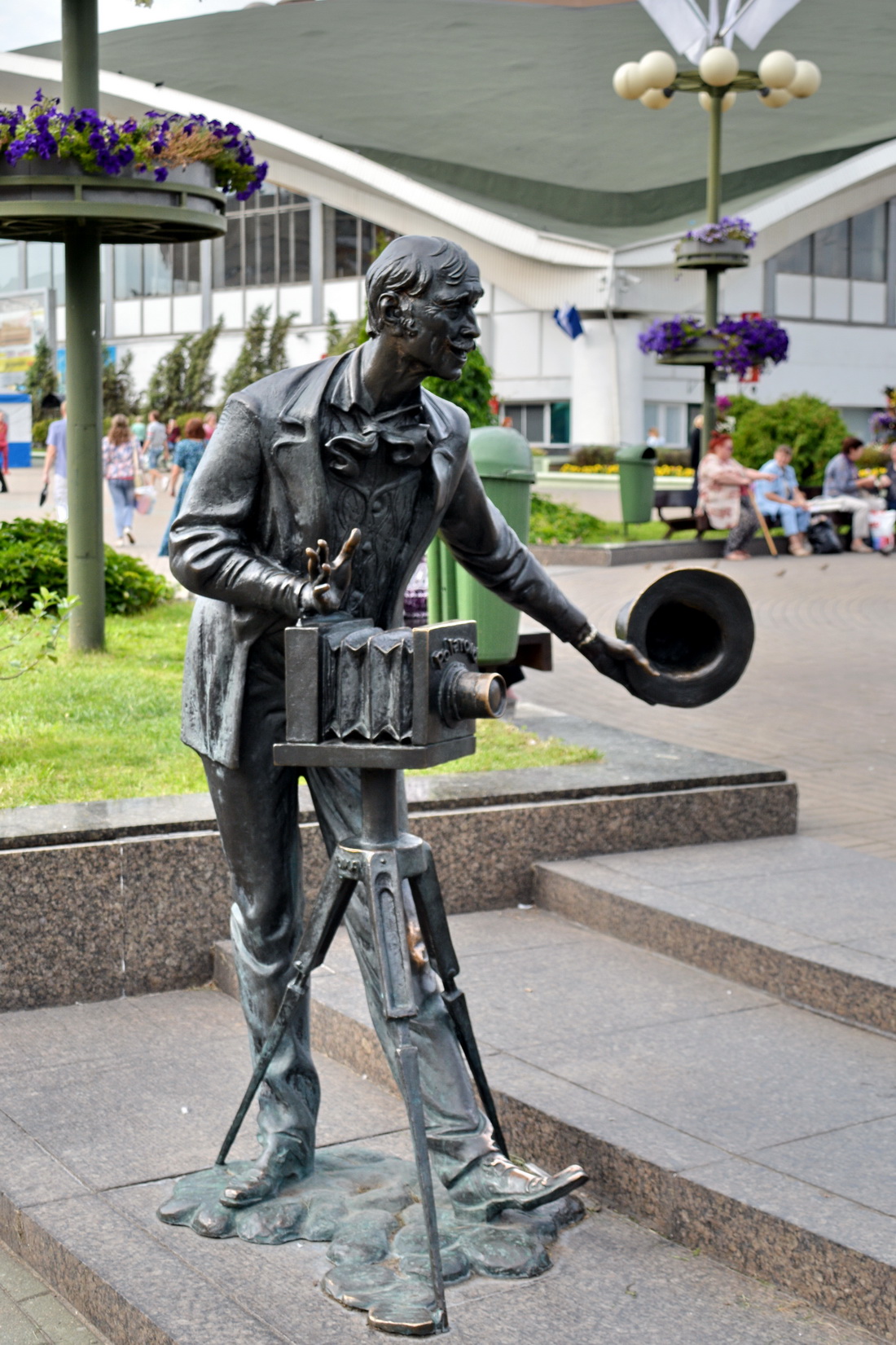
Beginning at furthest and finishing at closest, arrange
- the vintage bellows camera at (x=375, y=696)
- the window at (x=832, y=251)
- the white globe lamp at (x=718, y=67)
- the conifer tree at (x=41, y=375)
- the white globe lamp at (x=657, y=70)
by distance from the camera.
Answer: the conifer tree at (x=41, y=375), the window at (x=832, y=251), the white globe lamp at (x=657, y=70), the white globe lamp at (x=718, y=67), the vintage bellows camera at (x=375, y=696)

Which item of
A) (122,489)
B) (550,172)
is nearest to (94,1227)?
(122,489)

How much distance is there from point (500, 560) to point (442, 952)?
0.90 meters

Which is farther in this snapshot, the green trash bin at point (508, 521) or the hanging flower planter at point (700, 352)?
the hanging flower planter at point (700, 352)

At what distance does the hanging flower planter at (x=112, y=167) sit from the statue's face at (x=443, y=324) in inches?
227

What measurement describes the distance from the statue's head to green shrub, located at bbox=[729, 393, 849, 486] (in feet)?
80.9

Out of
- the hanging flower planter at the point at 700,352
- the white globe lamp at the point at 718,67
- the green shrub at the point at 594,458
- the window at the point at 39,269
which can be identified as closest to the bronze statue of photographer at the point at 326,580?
the white globe lamp at the point at 718,67

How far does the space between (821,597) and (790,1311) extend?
13927mm

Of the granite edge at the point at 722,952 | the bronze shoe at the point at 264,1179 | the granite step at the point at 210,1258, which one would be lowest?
the granite step at the point at 210,1258

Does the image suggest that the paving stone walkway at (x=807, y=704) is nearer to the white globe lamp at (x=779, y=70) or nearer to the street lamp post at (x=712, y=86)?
the street lamp post at (x=712, y=86)

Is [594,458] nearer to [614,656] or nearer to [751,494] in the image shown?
[751,494]

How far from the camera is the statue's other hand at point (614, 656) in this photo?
3.64 m

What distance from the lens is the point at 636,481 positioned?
2364 centimetres

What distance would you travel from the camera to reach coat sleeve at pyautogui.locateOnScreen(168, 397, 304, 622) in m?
3.19

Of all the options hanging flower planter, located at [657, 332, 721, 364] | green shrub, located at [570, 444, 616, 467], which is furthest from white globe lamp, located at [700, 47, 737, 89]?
green shrub, located at [570, 444, 616, 467]
